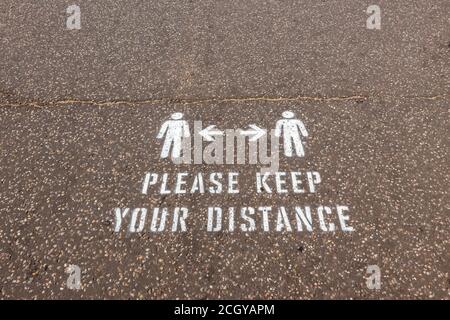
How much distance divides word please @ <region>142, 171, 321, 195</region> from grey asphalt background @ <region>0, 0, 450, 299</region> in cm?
7

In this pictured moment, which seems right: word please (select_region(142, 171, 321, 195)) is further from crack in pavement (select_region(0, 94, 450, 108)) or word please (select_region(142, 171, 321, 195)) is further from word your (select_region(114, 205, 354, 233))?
crack in pavement (select_region(0, 94, 450, 108))

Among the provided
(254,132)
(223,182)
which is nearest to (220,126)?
(254,132)

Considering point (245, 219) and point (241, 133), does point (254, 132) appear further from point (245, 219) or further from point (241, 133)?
point (245, 219)

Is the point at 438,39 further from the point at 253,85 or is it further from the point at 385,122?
the point at 253,85

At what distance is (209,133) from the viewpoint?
12.0ft

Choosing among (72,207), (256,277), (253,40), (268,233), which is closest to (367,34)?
(253,40)

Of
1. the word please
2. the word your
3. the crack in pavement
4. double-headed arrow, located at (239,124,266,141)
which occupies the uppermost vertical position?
the crack in pavement

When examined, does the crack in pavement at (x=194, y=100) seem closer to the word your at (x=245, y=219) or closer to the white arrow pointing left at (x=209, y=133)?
the white arrow pointing left at (x=209, y=133)

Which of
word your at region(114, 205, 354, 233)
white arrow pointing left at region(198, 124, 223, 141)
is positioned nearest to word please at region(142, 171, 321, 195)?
word your at region(114, 205, 354, 233)

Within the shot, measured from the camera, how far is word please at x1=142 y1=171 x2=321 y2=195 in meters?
3.23

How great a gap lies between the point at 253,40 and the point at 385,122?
1815mm

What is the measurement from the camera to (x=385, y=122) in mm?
3719

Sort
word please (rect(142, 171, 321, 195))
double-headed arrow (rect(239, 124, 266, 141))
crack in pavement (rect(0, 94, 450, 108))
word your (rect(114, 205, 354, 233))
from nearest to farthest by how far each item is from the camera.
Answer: word your (rect(114, 205, 354, 233))
word please (rect(142, 171, 321, 195))
double-headed arrow (rect(239, 124, 266, 141))
crack in pavement (rect(0, 94, 450, 108))

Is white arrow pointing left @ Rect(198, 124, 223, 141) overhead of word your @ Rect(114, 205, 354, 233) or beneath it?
overhead
